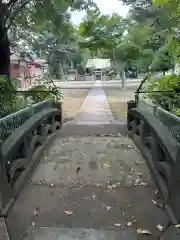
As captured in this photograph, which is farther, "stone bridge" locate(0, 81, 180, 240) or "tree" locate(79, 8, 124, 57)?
"tree" locate(79, 8, 124, 57)

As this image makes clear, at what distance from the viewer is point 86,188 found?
3883mm

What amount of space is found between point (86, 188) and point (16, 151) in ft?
3.54

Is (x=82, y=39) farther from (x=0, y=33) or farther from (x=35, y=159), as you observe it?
(x=35, y=159)

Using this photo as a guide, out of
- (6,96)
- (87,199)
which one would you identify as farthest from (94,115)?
(87,199)

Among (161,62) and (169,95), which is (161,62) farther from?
(169,95)

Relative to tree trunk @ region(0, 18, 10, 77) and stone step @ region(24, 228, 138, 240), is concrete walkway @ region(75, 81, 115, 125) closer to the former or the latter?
tree trunk @ region(0, 18, 10, 77)

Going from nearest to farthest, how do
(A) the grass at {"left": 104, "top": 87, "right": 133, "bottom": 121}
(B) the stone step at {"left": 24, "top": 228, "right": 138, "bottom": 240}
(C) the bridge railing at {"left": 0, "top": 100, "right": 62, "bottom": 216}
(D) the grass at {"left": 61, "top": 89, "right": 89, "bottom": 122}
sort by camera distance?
(B) the stone step at {"left": 24, "top": 228, "right": 138, "bottom": 240} → (C) the bridge railing at {"left": 0, "top": 100, "right": 62, "bottom": 216} → (D) the grass at {"left": 61, "top": 89, "right": 89, "bottom": 122} → (A) the grass at {"left": 104, "top": 87, "right": 133, "bottom": 121}

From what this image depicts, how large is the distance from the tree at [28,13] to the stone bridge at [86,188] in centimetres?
444

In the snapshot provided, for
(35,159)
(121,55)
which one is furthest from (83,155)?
(121,55)

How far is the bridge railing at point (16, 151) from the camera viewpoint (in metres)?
3.24

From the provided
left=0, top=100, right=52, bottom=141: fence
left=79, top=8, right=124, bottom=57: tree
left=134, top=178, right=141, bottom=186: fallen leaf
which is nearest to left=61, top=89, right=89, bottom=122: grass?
left=79, top=8, right=124, bottom=57: tree

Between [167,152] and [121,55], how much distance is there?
23767 mm

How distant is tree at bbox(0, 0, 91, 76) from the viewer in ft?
29.2

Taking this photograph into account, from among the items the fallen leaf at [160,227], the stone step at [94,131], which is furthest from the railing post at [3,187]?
the stone step at [94,131]
